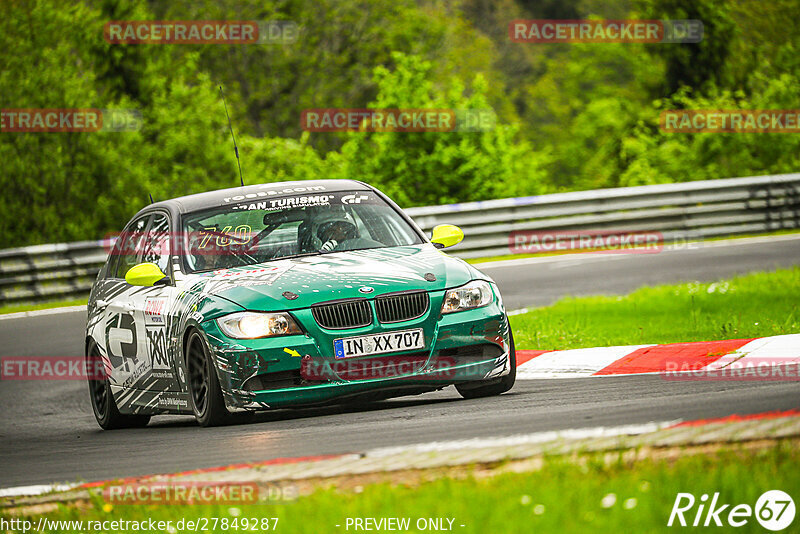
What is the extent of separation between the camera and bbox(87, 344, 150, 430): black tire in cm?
976

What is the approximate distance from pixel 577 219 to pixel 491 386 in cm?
1243

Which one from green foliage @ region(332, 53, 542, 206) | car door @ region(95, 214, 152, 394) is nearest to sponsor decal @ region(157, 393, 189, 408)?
car door @ region(95, 214, 152, 394)

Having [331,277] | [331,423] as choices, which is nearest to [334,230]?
[331,277]

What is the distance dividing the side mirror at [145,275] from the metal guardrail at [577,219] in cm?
1036

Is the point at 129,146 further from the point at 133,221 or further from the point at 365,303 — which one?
the point at 365,303

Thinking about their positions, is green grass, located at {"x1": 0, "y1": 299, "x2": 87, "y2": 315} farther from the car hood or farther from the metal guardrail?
the car hood

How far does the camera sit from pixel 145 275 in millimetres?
8727

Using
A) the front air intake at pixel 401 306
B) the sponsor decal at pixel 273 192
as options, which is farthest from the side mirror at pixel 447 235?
the front air intake at pixel 401 306

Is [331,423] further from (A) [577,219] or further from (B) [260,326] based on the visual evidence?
(A) [577,219]

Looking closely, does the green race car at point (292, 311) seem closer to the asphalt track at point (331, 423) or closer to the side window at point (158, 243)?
the side window at point (158, 243)

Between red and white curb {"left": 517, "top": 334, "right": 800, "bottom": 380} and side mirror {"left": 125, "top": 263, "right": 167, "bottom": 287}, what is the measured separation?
2.78 m

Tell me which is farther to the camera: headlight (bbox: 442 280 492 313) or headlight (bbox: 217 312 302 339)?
headlight (bbox: 442 280 492 313)

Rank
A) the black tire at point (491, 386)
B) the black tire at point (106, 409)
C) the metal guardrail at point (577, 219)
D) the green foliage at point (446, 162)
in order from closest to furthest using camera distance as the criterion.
Answer: 1. the black tire at point (491, 386)
2. the black tire at point (106, 409)
3. the metal guardrail at point (577, 219)
4. the green foliage at point (446, 162)

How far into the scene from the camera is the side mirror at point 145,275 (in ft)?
28.7
